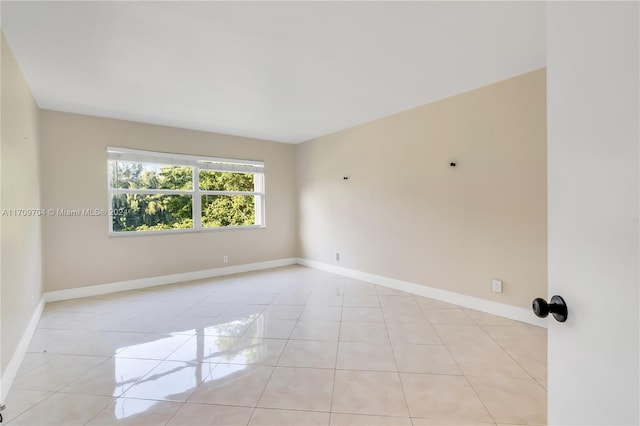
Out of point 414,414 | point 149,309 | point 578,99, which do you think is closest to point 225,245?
point 149,309

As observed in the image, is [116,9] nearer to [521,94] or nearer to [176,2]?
[176,2]

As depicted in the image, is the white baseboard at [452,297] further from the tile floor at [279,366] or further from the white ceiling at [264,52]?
the white ceiling at [264,52]

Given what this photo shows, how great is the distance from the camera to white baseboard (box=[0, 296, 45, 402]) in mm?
1888

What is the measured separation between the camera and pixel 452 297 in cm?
350

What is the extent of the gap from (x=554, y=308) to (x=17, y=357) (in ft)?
11.1

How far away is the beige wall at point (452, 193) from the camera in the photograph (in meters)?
2.84

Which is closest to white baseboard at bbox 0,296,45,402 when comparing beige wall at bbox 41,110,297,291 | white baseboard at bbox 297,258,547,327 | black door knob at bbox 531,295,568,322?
beige wall at bbox 41,110,297,291

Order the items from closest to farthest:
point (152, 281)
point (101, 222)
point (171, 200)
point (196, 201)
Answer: point (101, 222), point (152, 281), point (171, 200), point (196, 201)

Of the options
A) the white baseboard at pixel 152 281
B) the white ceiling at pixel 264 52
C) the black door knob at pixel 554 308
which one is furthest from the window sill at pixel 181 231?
the black door knob at pixel 554 308

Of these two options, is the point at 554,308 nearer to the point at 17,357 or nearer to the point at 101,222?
the point at 17,357

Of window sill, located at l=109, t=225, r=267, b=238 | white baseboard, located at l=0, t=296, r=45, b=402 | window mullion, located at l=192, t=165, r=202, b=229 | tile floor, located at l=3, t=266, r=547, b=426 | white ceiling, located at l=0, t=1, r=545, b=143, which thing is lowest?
tile floor, located at l=3, t=266, r=547, b=426

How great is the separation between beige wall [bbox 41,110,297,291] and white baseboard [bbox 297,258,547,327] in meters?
2.18

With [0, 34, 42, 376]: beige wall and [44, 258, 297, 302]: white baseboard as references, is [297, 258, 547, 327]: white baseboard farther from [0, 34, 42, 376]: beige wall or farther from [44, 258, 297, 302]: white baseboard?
[0, 34, 42, 376]: beige wall

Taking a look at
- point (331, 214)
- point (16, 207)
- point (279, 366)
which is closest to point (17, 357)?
point (16, 207)
